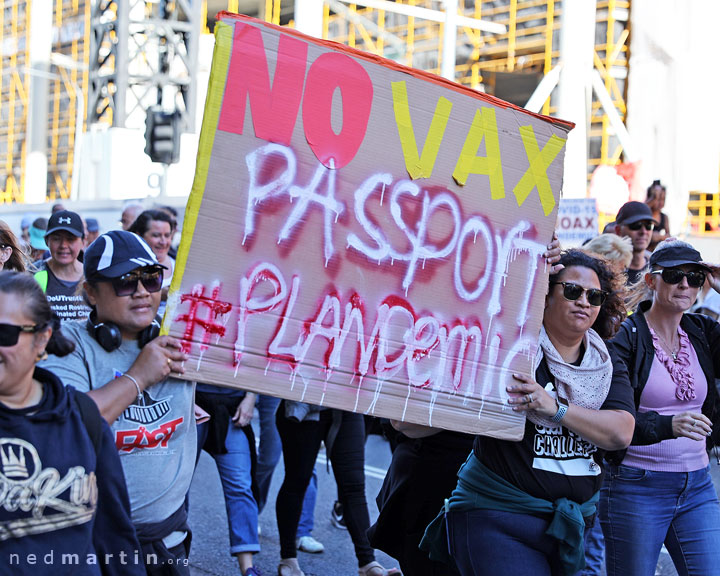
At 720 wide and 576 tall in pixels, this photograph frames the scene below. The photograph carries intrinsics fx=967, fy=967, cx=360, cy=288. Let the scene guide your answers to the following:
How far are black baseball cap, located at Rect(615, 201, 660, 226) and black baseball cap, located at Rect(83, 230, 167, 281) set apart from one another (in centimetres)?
435

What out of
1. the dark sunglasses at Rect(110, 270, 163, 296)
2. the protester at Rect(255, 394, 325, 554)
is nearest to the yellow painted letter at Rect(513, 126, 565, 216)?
the dark sunglasses at Rect(110, 270, 163, 296)

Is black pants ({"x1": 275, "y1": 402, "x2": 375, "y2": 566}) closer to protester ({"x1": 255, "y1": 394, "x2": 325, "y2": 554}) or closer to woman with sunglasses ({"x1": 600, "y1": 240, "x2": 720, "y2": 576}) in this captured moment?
protester ({"x1": 255, "y1": 394, "x2": 325, "y2": 554})

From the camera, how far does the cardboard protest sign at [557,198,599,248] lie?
11.4 metres

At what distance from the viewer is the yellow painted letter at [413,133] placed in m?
3.26

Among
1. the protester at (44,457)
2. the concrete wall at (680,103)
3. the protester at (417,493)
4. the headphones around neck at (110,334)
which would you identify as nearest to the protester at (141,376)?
the headphones around neck at (110,334)

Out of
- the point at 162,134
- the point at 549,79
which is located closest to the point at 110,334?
the point at 162,134

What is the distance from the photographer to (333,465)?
5.22 meters

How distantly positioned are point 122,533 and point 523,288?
64.8 inches

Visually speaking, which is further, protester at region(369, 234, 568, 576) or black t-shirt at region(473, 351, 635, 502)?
protester at region(369, 234, 568, 576)

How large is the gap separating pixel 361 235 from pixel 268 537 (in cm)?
353

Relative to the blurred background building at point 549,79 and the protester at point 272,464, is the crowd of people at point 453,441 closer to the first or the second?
the protester at point 272,464

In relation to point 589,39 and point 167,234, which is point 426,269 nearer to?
point 167,234

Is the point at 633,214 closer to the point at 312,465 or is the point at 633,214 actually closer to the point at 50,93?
the point at 312,465

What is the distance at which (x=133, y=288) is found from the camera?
2928 mm
